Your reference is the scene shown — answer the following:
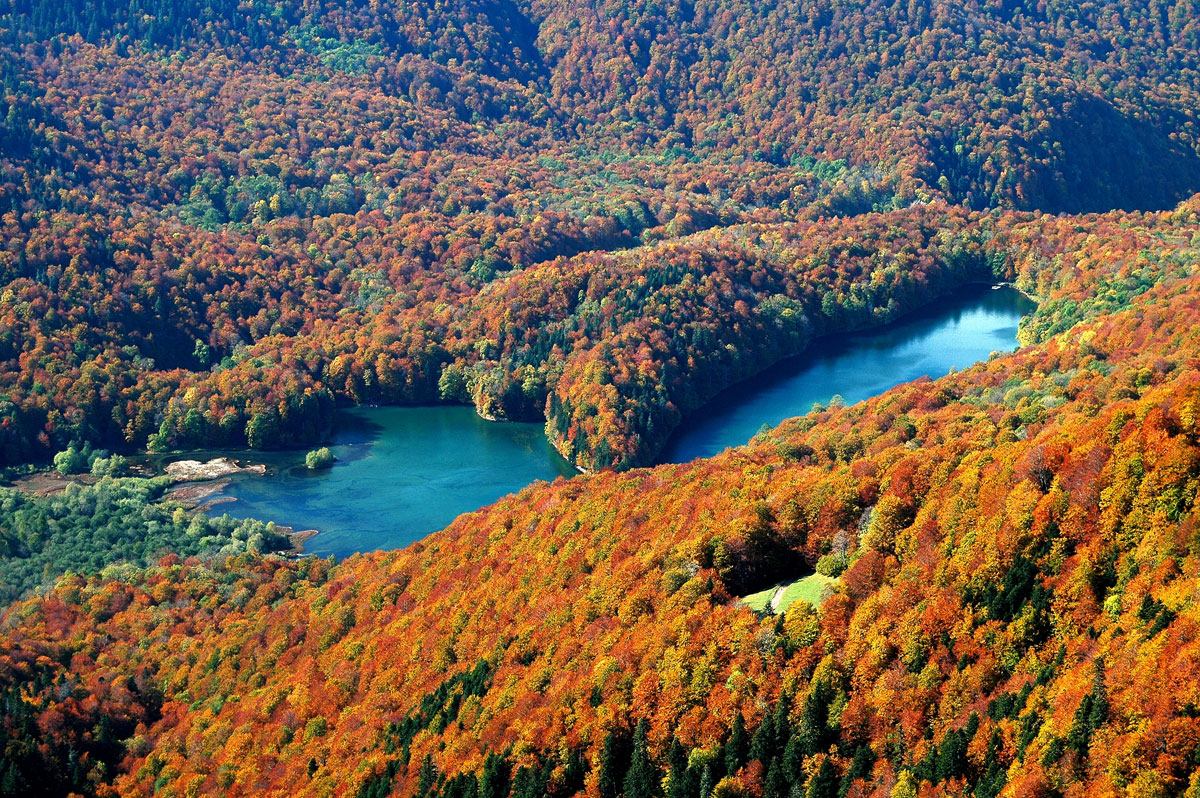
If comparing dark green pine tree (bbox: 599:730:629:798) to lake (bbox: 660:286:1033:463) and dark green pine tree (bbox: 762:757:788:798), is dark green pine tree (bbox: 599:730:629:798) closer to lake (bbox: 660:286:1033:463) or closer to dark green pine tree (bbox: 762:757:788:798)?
dark green pine tree (bbox: 762:757:788:798)

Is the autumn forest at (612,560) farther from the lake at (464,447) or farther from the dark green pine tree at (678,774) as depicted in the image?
the lake at (464,447)

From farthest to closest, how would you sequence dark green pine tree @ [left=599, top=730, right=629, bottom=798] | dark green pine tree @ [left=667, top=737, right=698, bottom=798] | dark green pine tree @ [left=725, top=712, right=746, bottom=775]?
1. dark green pine tree @ [left=599, top=730, right=629, bottom=798]
2. dark green pine tree @ [left=667, top=737, right=698, bottom=798]
3. dark green pine tree @ [left=725, top=712, right=746, bottom=775]

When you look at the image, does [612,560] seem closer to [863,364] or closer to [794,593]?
[794,593]

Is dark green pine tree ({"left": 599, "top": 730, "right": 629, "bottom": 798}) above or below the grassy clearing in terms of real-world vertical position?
below

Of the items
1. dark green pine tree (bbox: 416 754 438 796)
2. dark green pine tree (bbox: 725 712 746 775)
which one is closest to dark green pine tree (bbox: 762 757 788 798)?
dark green pine tree (bbox: 725 712 746 775)

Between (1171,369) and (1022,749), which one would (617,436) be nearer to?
(1171,369)

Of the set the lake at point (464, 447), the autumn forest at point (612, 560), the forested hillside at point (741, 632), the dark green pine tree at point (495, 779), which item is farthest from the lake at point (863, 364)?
the dark green pine tree at point (495, 779)

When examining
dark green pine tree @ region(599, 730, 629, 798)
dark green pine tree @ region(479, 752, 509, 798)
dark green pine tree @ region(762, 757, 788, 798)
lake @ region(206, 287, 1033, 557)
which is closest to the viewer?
dark green pine tree @ region(762, 757, 788, 798)
